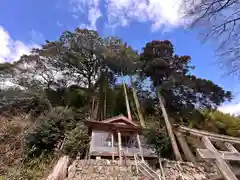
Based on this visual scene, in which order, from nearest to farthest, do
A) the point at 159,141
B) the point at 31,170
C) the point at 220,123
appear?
the point at 31,170
the point at 159,141
the point at 220,123

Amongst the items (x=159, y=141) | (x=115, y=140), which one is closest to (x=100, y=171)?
(x=115, y=140)

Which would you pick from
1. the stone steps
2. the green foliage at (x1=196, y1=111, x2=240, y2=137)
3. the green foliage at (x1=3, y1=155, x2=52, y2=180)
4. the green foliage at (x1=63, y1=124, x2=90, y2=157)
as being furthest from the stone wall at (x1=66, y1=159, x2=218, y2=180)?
the green foliage at (x1=196, y1=111, x2=240, y2=137)

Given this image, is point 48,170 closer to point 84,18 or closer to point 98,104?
point 98,104

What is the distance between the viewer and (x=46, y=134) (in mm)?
7938

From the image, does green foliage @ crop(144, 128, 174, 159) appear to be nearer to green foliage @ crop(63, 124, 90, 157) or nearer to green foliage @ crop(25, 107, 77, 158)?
green foliage @ crop(63, 124, 90, 157)

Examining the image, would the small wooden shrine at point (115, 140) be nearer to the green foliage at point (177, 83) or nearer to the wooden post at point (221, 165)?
the green foliage at point (177, 83)

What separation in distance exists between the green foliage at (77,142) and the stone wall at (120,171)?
2.63 feet

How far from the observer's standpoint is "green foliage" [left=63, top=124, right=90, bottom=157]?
7457 millimetres

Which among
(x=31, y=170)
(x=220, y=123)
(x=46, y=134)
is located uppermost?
(x=220, y=123)

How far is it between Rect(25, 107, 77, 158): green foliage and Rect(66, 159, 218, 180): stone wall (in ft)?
6.72

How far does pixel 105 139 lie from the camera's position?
29.2ft

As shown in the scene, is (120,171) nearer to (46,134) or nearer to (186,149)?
(46,134)

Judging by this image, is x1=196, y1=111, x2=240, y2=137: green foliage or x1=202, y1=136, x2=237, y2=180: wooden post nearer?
x1=202, y1=136, x2=237, y2=180: wooden post

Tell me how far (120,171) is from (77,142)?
2.64 metres
